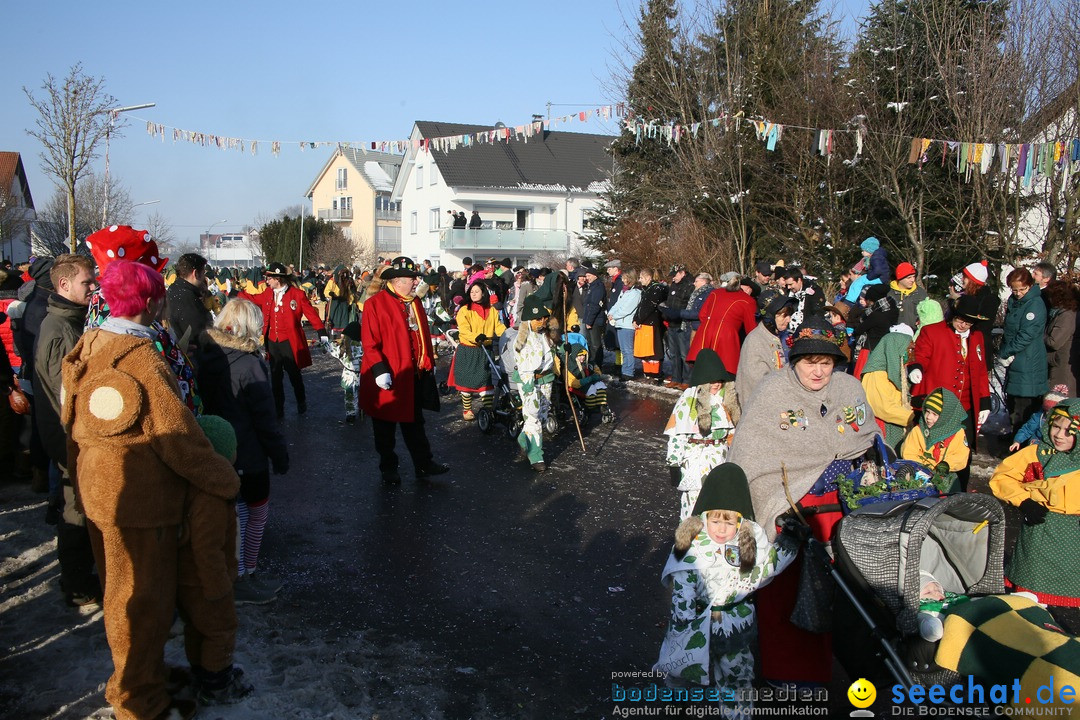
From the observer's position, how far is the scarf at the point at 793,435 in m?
4.33

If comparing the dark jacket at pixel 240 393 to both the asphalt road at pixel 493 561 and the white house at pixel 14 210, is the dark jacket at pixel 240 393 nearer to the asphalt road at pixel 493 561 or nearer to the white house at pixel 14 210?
the asphalt road at pixel 493 561

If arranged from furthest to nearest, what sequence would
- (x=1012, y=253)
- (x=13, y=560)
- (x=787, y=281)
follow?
(x=1012, y=253)
(x=787, y=281)
(x=13, y=560)

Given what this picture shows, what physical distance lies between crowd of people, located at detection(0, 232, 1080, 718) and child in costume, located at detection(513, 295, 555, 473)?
25 mm

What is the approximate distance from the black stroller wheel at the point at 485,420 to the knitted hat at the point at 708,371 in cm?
526

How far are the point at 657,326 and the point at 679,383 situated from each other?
3.72ft

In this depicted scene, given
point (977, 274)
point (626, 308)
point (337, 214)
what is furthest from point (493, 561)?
point (337, 214)

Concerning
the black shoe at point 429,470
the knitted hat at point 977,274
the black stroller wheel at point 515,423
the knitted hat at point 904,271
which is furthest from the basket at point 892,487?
the knitted hat at point 904,271

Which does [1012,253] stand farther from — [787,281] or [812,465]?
[812,465]

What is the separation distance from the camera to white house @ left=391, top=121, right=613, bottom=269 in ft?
152

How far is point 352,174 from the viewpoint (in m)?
63.6

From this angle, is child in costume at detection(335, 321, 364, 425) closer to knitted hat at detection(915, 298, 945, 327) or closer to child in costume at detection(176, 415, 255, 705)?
knitted hat at detection(915, 298, 945, 327)

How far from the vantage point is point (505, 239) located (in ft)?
152

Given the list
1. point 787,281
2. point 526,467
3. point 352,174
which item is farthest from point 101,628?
point 352,174

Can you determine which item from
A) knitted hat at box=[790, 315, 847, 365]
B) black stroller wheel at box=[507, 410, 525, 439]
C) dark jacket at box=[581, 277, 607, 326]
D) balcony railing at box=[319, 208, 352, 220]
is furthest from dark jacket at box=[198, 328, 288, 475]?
balcony railing at box=[319, 208, 352, 220]
